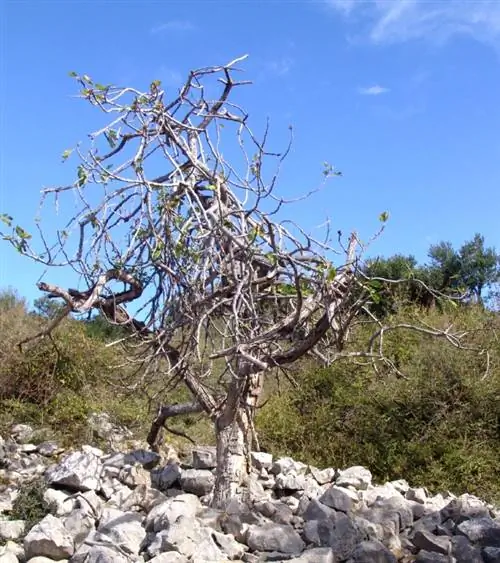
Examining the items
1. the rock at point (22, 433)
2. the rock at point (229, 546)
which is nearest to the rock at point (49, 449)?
the rock at point (22, 433)

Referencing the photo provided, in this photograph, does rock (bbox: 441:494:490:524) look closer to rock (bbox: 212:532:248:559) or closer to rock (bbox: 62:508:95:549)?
rock (bbox: 212:532:248:559)

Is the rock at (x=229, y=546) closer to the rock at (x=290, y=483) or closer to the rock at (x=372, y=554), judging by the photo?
the rock at (x=372, y=554)

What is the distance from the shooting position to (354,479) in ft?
20.4

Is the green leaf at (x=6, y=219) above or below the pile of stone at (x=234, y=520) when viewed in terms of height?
above

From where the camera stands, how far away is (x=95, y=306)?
541 cm

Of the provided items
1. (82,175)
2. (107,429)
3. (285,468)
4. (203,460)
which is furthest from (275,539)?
(107,429)

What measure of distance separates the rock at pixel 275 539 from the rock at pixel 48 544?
111 cm

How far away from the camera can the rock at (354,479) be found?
20.1 feet

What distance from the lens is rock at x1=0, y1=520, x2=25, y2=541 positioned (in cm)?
518

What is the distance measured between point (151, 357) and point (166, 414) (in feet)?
6.25

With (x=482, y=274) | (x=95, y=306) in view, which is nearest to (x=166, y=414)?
(x=95, y=306)

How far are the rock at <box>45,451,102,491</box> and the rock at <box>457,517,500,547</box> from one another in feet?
8.97

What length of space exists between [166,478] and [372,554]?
2.08m

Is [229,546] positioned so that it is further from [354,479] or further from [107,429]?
[107,429]
